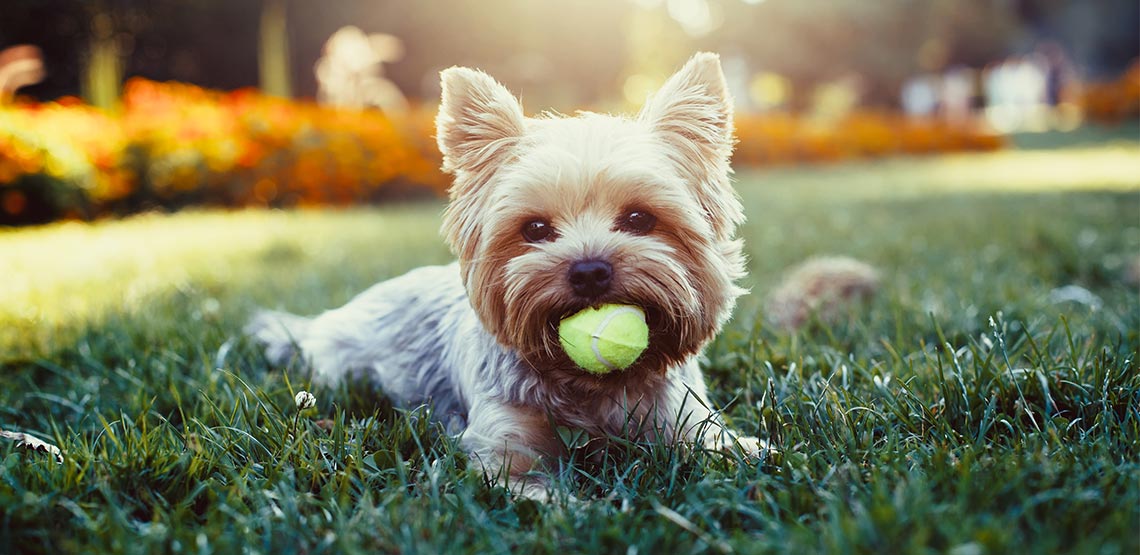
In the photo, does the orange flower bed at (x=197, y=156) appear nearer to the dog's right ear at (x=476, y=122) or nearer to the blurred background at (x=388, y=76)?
the blurred background at (x=388, y=76)

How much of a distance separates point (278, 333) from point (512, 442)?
201 centimetres

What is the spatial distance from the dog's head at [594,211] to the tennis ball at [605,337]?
5cm

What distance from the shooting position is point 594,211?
2895 mm

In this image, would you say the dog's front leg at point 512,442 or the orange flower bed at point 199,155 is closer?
the dog's front leg at point 512,442

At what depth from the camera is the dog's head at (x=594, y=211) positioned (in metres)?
2.72

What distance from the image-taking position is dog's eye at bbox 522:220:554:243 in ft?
9.61

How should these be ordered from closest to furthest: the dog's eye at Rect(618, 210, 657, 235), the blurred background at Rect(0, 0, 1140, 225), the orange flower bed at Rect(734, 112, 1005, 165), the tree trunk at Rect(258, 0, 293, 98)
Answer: the dog's eye at Rect(618, 210, 657, 235) < the blurred background at Rect(0, 0, 1140, 225) < the orange flower bed at Rect(734, 112, 1005, 165) < the tree trunk at Rect(258, 0, 293, 98)

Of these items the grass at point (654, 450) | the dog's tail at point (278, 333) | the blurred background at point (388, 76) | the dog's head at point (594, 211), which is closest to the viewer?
the grass at point (654, 450)

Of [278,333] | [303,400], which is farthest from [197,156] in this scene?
[303,400]

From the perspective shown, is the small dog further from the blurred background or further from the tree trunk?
the tree trunk

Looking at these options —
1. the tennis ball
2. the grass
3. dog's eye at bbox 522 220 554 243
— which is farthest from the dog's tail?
the tennis ball

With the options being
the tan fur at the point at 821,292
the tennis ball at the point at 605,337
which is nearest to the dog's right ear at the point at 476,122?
the tennis ball at the point at 605,337

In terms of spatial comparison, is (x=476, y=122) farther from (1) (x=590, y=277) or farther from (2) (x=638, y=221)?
(1) (x=590, y=277)

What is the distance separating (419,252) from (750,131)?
14253 millimetres
